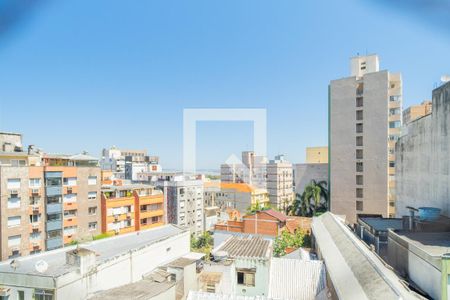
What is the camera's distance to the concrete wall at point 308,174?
92.2 ft

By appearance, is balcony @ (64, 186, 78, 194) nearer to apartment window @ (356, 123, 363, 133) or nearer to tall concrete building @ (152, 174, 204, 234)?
tall concrete building @ (152, 174, 204, 234)

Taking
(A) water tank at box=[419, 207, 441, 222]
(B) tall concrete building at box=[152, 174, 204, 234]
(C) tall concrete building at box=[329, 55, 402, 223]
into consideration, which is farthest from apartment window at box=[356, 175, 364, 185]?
(A) water tank at box=[419, 207, 441, 222]

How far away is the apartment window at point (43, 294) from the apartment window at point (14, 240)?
1054 centimetres

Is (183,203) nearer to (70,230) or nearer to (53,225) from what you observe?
(70,230)

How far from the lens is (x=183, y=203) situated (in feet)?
72.7

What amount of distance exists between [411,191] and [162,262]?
8955mm

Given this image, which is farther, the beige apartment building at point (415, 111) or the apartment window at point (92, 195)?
the beige apartment building at point (415, 111)

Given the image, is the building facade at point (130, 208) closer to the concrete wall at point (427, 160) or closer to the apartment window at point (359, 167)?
the apartment window at point (359, 167)

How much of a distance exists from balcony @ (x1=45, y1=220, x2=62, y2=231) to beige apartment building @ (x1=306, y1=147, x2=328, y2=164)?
29094 millimetres

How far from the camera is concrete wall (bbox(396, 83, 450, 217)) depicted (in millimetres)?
7484

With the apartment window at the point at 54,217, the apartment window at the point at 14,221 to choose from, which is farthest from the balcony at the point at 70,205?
the apartment window at the point at 14,221

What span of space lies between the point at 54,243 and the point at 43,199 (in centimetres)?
244

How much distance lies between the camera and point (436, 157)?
8164 mm

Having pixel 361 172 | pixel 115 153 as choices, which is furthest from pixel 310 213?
pixel 115 153
